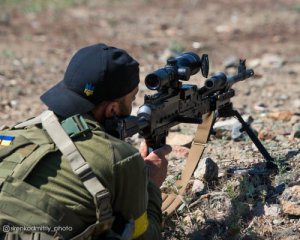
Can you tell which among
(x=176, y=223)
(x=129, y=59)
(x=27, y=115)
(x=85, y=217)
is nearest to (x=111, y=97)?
(x=129, y=59)

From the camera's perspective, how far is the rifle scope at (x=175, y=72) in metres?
3.97

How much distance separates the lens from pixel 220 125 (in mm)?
6297

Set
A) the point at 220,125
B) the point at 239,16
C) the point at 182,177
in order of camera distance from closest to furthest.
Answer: the point at 182,177
the point at 220,125
the point at 239,16

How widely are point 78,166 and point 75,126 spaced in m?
0.19

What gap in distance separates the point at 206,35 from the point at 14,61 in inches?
172

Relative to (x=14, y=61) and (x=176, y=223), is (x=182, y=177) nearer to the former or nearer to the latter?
(x=176, y=223)

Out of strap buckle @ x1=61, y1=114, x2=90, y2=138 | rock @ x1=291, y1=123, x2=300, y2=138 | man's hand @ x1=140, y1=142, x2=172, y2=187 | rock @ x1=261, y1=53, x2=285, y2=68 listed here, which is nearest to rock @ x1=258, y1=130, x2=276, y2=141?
rock @ x1=291, y1=123, x2=300, y2=138

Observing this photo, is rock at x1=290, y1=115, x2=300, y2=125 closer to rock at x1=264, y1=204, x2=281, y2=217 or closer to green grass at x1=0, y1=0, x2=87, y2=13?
rock at x1=264, y1=204, x2=281, y2=217

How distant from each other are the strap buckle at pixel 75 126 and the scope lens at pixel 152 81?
0.87 metres

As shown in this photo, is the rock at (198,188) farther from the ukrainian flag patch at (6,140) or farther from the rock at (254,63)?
the rock at (254,63)

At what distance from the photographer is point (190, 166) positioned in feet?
15.4

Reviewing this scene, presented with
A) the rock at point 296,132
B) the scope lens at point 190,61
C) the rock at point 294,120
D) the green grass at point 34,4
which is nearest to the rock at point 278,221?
the scope lens at point 190,61

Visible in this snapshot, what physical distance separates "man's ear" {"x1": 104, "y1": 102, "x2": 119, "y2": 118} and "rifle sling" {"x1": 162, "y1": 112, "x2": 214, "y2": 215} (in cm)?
117

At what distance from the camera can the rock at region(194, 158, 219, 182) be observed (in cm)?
481
